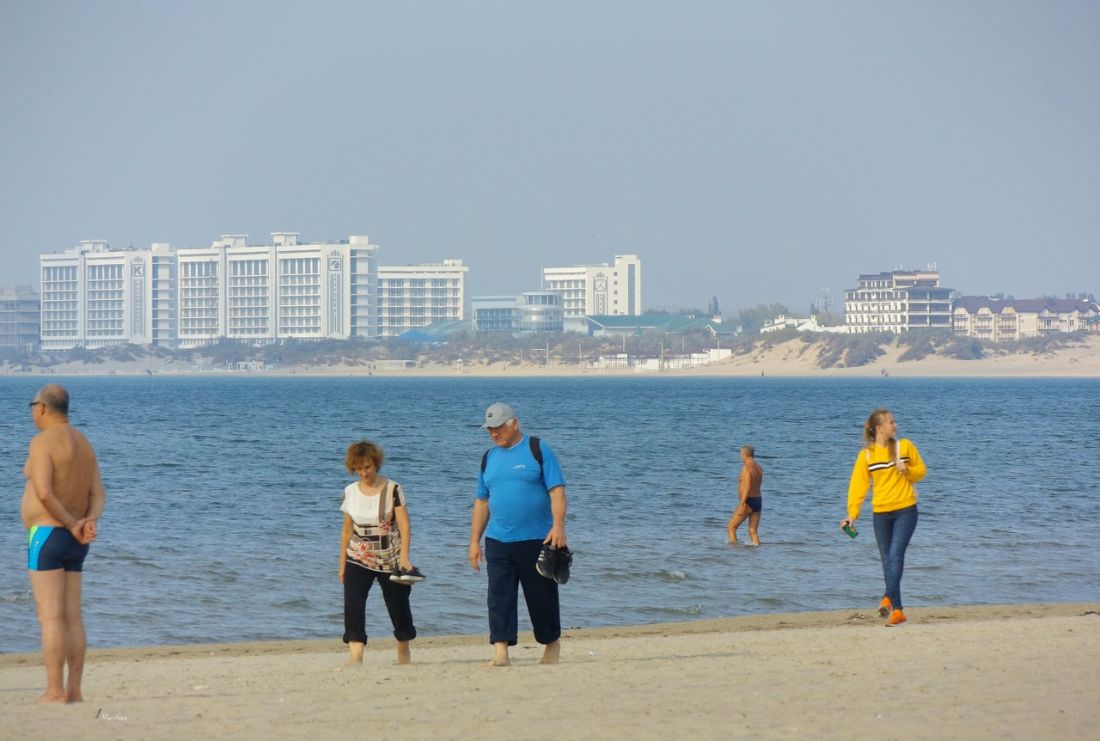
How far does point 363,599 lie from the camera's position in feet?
30.8

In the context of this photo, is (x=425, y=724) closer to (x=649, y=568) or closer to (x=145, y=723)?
(x=145, y=723)

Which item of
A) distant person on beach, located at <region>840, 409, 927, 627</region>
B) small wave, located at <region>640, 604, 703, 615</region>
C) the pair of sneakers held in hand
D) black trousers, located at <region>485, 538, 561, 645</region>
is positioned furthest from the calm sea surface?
the pair of sneakers held in hand

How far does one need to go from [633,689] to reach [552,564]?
930 mm

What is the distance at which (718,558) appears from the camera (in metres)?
18.5

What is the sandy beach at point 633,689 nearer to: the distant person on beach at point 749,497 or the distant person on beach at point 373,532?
the distant person on beach at point 373,532

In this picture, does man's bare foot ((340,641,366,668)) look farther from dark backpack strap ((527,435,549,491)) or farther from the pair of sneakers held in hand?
dark backpack strap ((527,435,549,491))

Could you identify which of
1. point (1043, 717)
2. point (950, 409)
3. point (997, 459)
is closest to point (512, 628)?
point (1043, 717)

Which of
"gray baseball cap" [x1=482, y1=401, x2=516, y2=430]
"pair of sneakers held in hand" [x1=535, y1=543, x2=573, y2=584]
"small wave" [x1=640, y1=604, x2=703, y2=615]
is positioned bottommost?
"small wave" [x1=640, y1=604, x2=703, y2=615]

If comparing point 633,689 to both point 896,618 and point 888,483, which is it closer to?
point 888,483

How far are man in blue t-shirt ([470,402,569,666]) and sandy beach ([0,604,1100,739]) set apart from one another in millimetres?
505

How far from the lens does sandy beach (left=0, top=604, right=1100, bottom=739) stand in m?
7.41

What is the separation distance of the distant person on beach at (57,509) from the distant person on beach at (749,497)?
1245cm

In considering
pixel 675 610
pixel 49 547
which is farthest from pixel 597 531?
pixel 49 547

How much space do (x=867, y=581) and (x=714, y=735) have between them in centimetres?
917
